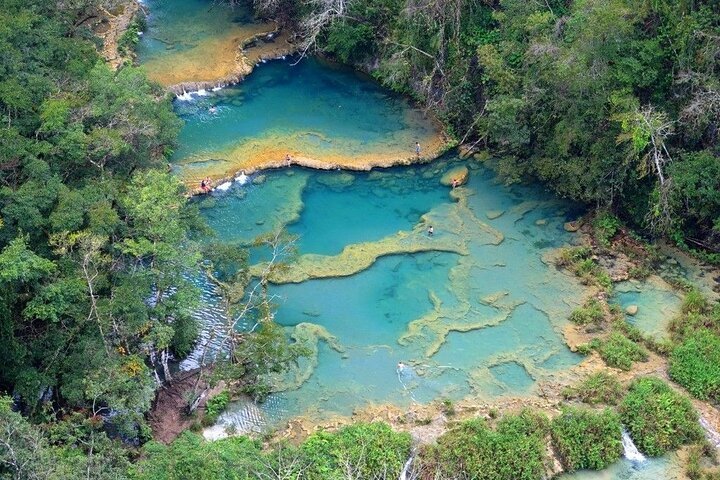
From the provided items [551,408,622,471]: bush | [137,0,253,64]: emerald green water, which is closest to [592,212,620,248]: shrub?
[551,408,622,471]: bush

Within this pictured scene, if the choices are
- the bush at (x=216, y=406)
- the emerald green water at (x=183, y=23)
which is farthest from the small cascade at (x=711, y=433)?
the emerald green water at (x=183, y=23)

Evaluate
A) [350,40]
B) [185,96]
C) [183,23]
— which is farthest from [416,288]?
[183,23]

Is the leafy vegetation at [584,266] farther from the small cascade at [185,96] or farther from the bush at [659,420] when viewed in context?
the small cascade at [185,96]

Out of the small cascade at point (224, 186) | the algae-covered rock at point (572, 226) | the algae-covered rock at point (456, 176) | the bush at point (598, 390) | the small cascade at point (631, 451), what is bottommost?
the small cascade at point (224, 186)

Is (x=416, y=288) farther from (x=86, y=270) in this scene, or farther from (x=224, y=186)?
(x=86, y=270)

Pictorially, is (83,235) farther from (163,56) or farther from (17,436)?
(163,56)

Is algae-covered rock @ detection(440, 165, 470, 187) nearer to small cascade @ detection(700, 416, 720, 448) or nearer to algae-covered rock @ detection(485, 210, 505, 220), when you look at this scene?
algae-covered rock @ detection(485, 210, 505, 220)
